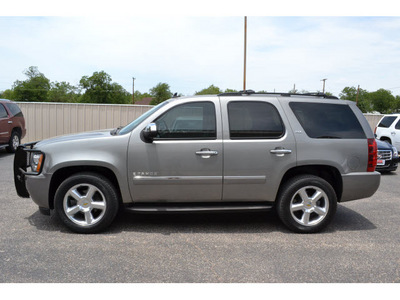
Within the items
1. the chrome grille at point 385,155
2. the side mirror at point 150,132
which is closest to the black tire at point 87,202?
the side mirror at point 150,132

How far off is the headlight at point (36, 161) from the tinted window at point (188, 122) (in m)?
1.49

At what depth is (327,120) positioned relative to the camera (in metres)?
4.53

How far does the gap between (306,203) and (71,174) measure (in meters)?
3.07

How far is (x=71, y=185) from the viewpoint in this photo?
4168mm

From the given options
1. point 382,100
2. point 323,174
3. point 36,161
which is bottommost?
point 323,174

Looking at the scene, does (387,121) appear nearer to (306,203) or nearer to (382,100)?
(306,203)

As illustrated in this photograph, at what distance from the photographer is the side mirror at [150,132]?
4016 millimetres

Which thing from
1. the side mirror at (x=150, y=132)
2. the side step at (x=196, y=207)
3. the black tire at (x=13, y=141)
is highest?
the side mirror at (x=150, y=132)

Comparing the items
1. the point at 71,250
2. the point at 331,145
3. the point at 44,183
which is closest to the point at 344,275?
the point at 331,145

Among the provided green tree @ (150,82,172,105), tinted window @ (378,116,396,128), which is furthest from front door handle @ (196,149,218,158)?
green tree @ (150,82,172,105)

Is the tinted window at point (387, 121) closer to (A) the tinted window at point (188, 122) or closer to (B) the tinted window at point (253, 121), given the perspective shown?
(B) the tinted window at point (253, 121)

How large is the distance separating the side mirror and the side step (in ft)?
2.79

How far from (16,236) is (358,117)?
4.66 m

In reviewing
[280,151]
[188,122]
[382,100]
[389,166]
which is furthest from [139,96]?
[280,151]
